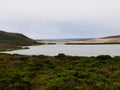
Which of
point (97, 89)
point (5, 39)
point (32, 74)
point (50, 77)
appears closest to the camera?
point (97, 89)

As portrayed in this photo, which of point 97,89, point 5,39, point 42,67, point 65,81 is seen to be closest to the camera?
point 97,89

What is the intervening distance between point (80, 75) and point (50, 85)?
3.65 meters

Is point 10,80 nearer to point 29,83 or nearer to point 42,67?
point 29,83

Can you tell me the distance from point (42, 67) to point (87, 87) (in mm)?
10288

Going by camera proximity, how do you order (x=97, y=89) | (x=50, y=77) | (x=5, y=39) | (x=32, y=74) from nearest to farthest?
(x=97, y=89) → (x=50, y=77) → (x=32, y=74) → (x=5, y=39)

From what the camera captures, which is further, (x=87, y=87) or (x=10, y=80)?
(x=10, y=80)

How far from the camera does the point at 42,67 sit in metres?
29.2

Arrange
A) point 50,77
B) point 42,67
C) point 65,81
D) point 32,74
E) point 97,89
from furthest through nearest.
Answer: point 42,67, point 32,74, point 50,77, point 65,81, point 97,89

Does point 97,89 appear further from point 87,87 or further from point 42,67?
point 42,67

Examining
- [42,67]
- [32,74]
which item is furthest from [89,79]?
[42,67]

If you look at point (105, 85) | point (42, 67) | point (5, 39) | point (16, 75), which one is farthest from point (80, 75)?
point (5, 39)

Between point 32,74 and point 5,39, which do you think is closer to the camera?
point 32,74

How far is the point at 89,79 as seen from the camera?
21609 mm

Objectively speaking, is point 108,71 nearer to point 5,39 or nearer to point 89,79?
point 89,79
